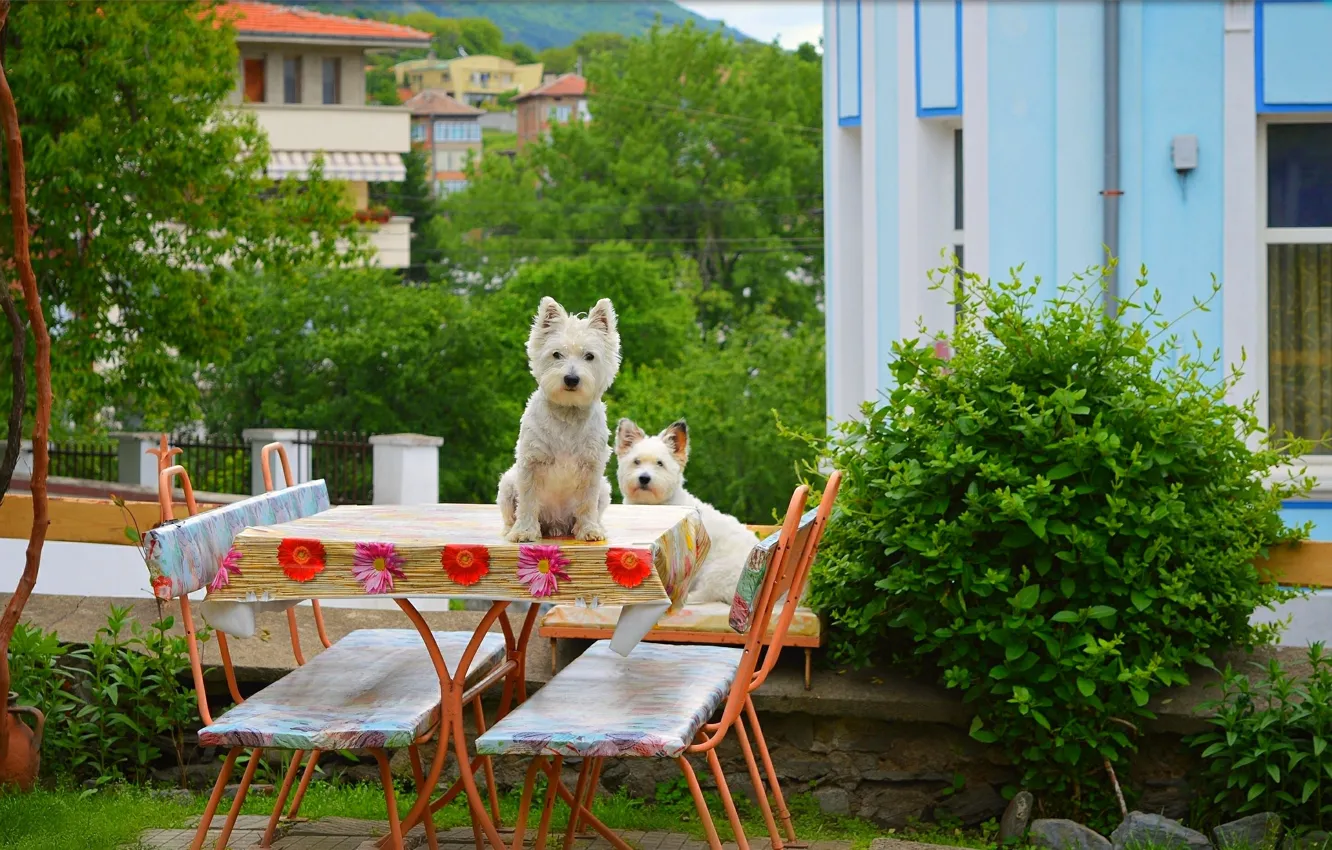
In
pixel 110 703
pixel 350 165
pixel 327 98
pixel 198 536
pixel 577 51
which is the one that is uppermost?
pixel 577 51

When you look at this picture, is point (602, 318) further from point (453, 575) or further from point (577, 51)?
point (577, 51)

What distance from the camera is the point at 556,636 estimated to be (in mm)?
5469

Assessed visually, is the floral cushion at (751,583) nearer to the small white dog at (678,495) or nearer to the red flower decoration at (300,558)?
the red flower decoration at (300,558)

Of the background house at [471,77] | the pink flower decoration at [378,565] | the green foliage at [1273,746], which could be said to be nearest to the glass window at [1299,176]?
the green foliage at [1273,746]

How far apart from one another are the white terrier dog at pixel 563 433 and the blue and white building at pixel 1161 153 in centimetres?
522

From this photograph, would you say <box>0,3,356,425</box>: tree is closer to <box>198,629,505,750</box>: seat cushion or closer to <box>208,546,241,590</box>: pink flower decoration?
<box>198,629,505,750</box>: seat cushion

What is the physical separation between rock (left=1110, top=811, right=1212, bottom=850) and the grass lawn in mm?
484

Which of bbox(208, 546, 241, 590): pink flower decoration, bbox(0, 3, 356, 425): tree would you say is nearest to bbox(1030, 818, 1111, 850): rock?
bbox(208, 546, 241, 590): pink flower decoration

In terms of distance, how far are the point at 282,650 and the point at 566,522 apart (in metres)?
2.25

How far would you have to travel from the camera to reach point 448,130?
13750 centimetres

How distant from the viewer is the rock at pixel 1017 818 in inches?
192

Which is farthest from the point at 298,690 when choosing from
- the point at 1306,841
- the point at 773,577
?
the point at 1306,841

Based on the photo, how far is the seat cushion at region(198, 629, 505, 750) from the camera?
375cm

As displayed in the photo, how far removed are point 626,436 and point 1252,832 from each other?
8.88 feet
